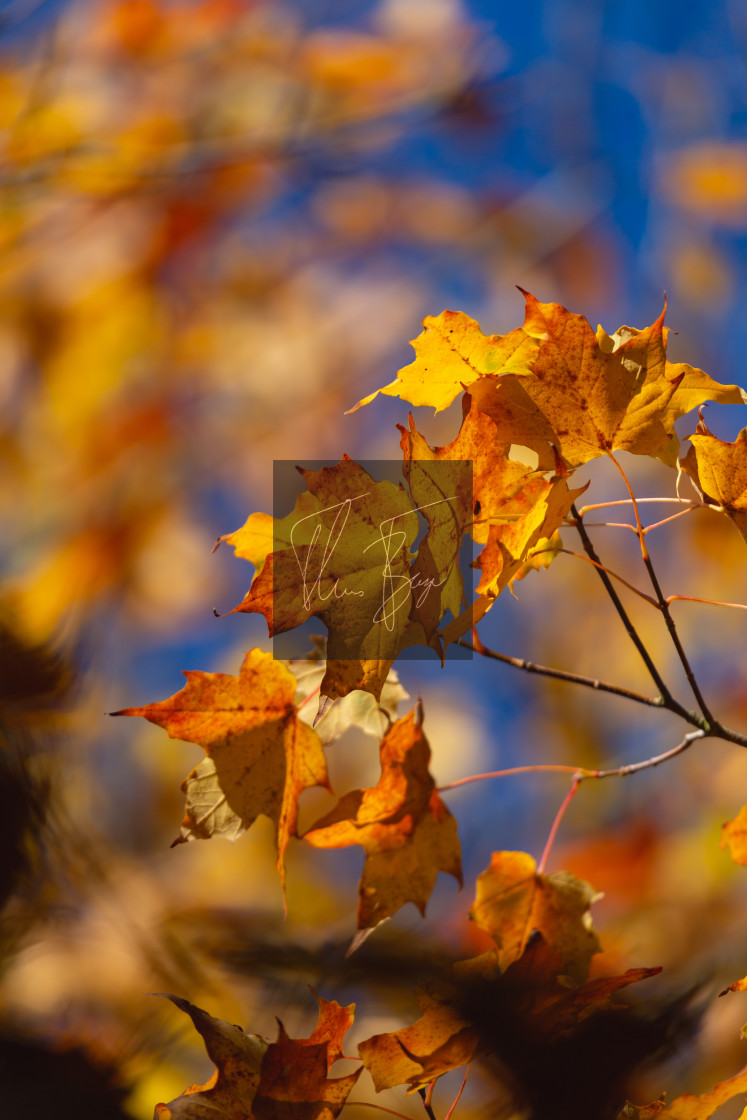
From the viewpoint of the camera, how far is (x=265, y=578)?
335 millimetres

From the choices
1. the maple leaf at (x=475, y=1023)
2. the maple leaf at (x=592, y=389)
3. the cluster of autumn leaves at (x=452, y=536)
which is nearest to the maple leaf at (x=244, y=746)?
the cluster of autumn leaves at (x=452, y=536)

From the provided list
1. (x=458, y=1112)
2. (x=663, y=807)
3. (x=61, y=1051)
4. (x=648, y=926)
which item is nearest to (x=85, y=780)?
(x=61, y=1051)

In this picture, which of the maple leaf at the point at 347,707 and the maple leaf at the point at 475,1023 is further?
the maple leaf at the point at 347,707

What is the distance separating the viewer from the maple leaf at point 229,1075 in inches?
13.2

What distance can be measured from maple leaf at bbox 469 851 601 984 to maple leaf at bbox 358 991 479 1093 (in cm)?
8

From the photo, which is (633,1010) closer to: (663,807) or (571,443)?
(571,443)

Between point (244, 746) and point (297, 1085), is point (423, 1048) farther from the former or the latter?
point (244, 746)

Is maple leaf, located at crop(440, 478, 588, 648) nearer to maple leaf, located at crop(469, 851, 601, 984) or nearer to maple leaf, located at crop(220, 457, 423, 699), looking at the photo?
maple leaf, located at crop(220, 457, 423, 699)

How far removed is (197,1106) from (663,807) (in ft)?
5.05

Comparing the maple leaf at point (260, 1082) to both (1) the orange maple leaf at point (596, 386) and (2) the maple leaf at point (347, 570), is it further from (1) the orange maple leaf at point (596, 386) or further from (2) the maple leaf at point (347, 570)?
(1) the orange maple leaf at point (596, 386)

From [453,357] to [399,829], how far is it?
289 millimetres

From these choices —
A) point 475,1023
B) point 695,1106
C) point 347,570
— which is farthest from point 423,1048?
point 347,570

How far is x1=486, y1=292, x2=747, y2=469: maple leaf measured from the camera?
1.08 feet

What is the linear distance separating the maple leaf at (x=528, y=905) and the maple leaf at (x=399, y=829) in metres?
0.03
